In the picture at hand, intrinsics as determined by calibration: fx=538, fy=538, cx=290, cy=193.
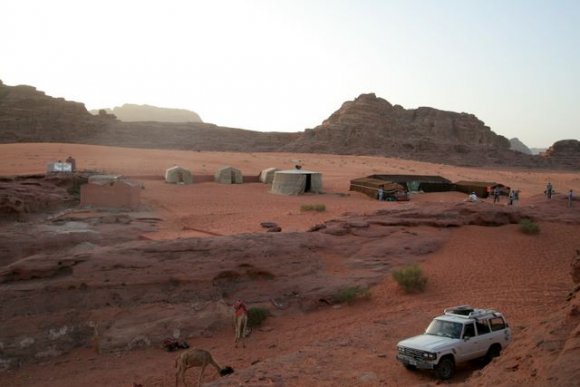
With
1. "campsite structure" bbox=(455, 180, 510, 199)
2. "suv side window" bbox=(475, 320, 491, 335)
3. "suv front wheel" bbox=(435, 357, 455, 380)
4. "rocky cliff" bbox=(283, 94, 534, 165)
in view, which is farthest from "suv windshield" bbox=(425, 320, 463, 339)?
"rocky cliff" bbox=(283, 94, 534, 165)

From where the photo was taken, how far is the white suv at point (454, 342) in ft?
30.3

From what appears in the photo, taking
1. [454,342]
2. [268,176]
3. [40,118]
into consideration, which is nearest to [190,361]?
[454,342]

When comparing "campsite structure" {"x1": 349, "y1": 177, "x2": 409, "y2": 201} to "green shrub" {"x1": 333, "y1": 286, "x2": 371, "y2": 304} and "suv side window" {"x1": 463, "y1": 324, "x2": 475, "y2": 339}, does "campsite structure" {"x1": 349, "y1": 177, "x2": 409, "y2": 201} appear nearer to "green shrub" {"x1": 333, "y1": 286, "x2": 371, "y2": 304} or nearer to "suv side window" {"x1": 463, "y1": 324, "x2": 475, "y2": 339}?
"green shrub" {"x1": 333, "y1": 286, "x2": 371, "y2": 304}

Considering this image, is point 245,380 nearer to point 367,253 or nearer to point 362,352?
point 362,352

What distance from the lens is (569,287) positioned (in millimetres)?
14727

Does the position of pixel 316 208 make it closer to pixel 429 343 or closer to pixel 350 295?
pixel 350 295

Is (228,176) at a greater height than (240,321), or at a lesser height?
greater

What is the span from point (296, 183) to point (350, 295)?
22.4 metres

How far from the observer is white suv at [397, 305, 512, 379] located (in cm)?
925

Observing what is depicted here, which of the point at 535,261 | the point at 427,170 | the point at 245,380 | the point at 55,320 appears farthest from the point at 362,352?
the point at 427,170

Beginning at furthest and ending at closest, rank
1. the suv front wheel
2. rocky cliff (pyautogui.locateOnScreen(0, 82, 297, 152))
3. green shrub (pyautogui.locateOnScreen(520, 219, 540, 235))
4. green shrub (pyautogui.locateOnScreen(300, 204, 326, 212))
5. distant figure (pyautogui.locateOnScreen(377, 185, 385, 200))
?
1. rocky cliff (pyautogui.locateOnScreen(0, 82, 297, 152))
2. distant figure (pyautogui.locateOnScreen(377, 185, 385, 200))
3. green shrub (pyautogui.locateOnScreen(300, 204, 326, 212))
4. green shrub (pyautogui.locateOnScreen(520, 219, 540, 235))
5. the suv front wheel

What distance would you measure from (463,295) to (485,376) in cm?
791

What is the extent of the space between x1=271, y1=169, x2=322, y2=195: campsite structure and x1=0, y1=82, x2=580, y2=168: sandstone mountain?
141 ft

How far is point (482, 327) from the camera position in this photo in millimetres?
10109
